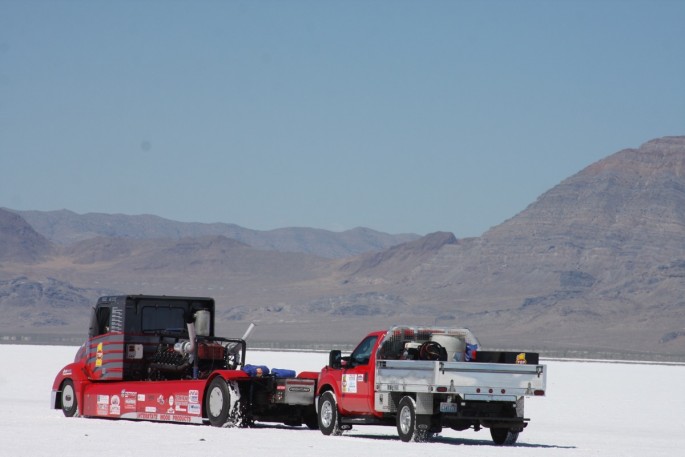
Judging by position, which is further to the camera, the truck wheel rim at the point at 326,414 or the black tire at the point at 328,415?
the truck wheel rim at the point at 326,414

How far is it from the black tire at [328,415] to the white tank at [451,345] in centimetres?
211

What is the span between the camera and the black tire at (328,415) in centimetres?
2362

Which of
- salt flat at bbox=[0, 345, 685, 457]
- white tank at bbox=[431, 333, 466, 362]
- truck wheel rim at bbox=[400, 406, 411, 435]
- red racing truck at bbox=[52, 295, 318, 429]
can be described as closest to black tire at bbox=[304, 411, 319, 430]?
red racing truck at bbox=[52, 295, 318, 429]

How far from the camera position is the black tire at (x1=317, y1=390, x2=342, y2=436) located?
23.6 m

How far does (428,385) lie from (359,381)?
5.37 ft

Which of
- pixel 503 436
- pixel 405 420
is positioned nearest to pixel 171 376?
pixel 405 420

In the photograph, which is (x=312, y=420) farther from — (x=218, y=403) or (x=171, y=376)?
(x=171, y=376)

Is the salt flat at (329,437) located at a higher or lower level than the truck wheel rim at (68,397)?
lower

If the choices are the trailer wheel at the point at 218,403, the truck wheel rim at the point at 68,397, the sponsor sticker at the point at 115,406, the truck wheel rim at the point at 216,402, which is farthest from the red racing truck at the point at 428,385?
the truck wheel rim at the point at 68,397

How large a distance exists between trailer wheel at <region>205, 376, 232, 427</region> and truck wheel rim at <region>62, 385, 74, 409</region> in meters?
4.40

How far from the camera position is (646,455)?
68.5 ft

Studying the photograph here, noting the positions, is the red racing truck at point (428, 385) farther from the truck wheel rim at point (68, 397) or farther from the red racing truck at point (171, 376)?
the truck wheel rim at point (68, 397)

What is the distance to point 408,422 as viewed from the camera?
73.0ft

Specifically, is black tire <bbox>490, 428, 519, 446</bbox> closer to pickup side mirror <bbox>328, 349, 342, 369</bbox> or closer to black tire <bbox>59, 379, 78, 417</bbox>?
pickup side mirror <bbox>328, 349, 342, 369</bbox>
